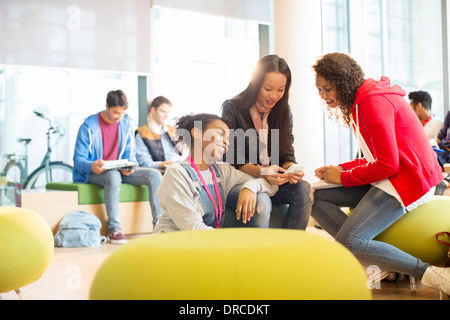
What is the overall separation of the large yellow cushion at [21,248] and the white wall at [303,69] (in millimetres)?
3182

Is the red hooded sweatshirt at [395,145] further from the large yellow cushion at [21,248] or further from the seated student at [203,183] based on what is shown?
the large yellow cushion at [21,248]

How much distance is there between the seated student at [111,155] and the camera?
146 inches

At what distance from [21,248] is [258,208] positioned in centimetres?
88

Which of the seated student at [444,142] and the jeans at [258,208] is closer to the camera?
the jeans at [258,208]

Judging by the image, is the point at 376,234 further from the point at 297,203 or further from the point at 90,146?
the point at 90,146

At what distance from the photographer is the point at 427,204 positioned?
2.03 m

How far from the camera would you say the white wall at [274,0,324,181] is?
15.7 ft

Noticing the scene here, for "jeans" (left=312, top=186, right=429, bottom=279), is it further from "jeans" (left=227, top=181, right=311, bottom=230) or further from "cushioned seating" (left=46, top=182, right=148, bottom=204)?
"cushioned seating" (left=46, top=182, right=148, bottom=204)

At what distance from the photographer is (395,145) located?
1859mm

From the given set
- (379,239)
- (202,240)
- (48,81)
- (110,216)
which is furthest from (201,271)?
(48,81)

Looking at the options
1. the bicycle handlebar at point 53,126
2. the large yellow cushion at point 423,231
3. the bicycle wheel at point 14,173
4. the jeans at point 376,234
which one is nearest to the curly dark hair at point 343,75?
the jeans at point 376,234

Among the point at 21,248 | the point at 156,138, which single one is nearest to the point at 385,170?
the point at 21,248

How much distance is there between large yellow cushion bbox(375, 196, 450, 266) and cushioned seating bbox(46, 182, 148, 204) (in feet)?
7.66

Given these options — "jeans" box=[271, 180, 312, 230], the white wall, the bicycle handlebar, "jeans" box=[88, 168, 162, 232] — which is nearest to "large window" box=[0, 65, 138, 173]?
the bicycle handlebar
